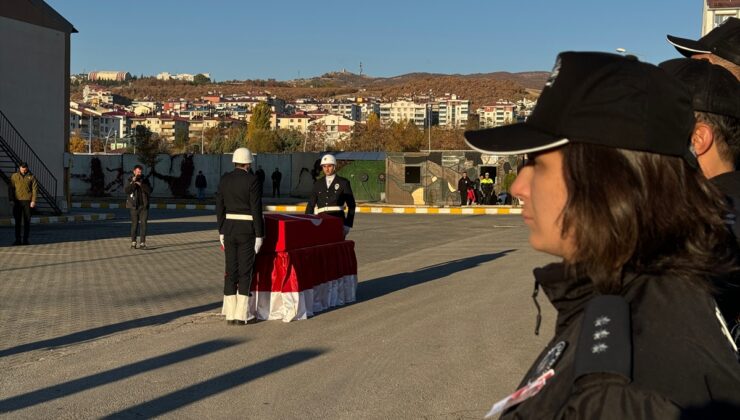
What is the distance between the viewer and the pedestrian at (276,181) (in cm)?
5219

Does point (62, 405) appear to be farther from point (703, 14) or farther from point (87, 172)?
point (87, 172)

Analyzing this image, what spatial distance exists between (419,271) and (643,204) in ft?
52.5

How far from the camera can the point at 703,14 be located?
139 feet

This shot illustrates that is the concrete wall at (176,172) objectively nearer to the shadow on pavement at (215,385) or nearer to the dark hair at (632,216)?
the shadow on pavement at (215,385)

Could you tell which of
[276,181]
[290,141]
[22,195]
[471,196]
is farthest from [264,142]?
[22,195]

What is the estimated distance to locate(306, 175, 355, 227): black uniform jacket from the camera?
48.2 ft

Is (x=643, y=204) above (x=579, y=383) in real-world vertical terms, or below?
above

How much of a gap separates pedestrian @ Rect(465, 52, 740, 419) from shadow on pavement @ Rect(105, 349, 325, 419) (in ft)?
18.6

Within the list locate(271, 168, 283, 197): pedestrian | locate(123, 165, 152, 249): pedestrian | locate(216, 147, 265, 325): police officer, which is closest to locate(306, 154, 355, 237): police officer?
locate(216, 147, 265, 325): police officer

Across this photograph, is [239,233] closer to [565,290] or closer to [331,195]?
[331,195]

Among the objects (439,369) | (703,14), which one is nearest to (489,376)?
(439,369)

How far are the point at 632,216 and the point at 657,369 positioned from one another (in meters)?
0.32

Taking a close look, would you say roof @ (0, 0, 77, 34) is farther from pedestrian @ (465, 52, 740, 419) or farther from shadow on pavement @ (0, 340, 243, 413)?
pedestrian @ (465, 52, 740, 419)

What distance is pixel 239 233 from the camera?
37.7ft
